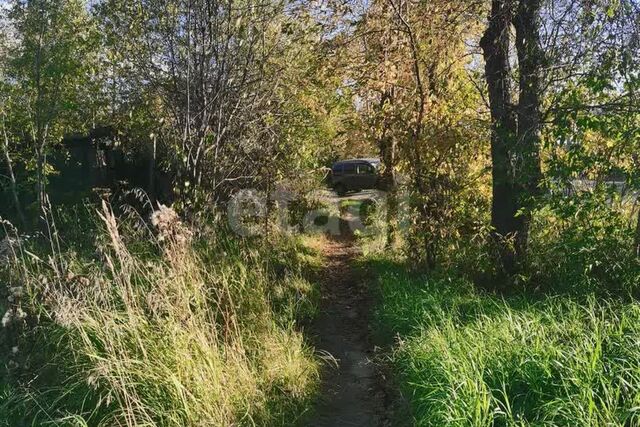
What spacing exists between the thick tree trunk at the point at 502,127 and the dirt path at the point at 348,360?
2.05m

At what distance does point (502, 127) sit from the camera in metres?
6.56

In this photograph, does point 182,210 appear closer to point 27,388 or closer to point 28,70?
point 27,388

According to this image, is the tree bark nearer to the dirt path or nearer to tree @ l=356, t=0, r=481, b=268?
tree @ l=356, t=0, r=481, b=268

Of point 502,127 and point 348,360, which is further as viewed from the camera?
point 502,127

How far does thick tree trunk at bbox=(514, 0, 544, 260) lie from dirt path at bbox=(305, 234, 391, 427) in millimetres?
2515

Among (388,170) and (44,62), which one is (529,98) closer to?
(388,170)

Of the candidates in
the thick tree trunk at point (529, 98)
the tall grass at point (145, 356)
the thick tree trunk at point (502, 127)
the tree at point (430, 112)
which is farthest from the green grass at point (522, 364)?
the tree at point (430, 112)

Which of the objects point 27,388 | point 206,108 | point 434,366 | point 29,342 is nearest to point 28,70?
point 206,108

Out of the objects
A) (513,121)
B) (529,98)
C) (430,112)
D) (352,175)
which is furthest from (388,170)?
(352,175)

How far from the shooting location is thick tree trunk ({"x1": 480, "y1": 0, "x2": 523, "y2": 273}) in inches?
250

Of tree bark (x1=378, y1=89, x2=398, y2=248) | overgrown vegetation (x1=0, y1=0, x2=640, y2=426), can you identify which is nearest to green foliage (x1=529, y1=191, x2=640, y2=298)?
overgrown vegetation (x1=0, y1=0, x2=640, y2=426)

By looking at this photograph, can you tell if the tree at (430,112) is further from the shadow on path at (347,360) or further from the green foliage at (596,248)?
the green foliage at (596,248)

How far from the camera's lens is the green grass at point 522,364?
118 inches

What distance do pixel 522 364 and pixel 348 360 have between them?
92.2 inches
